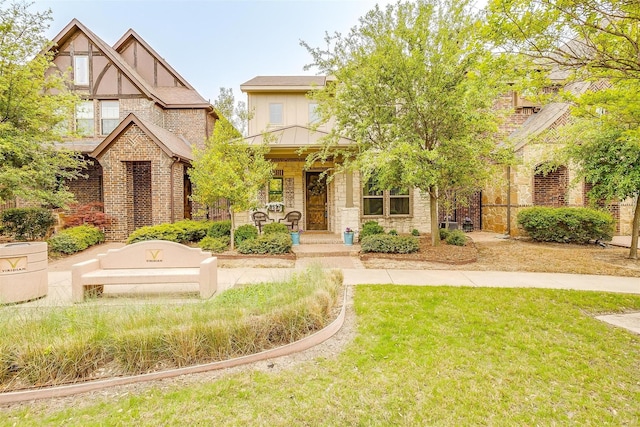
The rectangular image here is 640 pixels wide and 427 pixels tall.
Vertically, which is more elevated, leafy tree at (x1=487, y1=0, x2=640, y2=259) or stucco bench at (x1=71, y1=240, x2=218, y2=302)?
leafy tree at (x1=487, y1=0, x2=640, y2=259)

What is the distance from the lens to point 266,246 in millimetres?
9594

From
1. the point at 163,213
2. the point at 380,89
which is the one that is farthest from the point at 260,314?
the point at 163,213

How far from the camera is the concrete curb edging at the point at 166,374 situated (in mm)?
2809

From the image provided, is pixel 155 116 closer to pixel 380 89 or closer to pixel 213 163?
pixel 213 163

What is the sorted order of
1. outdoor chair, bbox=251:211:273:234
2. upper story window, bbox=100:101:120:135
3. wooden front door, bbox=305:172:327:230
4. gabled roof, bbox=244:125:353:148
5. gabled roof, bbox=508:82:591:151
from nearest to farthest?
gabled roof, bbox=244:125:353:148 → outdoor chair, bbox=251:211:273:234 → gabled roof, bbox=508:82:591:151 → wooden front door, bbox=305:172:327:230 → upper story window, bbox=100:101:120:135

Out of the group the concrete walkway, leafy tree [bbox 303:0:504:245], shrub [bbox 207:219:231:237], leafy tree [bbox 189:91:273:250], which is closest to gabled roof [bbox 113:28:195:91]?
leafy tree [bbox 189:91:273:250]

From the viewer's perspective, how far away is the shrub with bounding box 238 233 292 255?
9.52m

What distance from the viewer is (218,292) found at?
19.4 feet

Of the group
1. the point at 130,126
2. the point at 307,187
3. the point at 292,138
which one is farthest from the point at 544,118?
the point at 130,126

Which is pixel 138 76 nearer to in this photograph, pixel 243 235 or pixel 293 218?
pixel 293 218

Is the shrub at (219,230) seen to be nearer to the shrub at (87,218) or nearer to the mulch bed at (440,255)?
the shrub at (87,218)

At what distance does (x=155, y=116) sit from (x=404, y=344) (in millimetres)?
16825

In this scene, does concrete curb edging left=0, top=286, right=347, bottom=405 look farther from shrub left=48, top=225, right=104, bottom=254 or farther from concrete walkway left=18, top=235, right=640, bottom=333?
shrub left=48, top=225, right=104, bottom=254

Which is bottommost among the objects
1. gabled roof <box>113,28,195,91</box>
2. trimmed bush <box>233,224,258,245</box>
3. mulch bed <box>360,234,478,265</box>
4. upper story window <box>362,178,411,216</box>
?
mulch bed <box>360,234,478,265</box>
